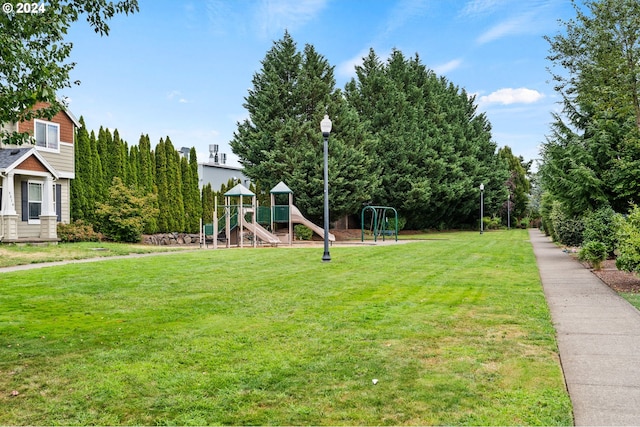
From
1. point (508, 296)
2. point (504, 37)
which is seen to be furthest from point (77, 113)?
point (508, 296)

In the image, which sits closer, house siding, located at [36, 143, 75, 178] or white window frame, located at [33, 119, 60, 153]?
white window frame, located at [33, 119, 60, 153]

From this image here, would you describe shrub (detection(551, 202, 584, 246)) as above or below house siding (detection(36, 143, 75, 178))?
below

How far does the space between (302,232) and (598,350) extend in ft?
75.9

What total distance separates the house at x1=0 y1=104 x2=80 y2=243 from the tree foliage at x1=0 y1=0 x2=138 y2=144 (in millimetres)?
15873

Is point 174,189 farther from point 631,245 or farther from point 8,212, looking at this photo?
point 631,245

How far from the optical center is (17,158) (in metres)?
20.0

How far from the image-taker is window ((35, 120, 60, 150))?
22391 millimetres

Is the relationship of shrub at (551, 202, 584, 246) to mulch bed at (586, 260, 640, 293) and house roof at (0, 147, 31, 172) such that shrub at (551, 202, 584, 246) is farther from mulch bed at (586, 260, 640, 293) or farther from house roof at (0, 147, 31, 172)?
house roof at (0, 147, 31, 172)

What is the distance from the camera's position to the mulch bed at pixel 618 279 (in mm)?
9488

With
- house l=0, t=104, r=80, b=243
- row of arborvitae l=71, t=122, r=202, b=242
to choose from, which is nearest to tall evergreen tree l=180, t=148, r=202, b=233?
row of arborvitae l=71, t=122, r=202, b=242

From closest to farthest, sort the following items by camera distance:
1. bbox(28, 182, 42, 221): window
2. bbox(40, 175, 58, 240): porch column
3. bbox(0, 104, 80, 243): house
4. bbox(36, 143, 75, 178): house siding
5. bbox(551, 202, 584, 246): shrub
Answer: bbox(0, 104, 80, 243): house < bbox(551, 202, 584, 246): shrub < bbox(40, 175, 58, 240): porch column < bbox(28, 182, 42, 221): window < bbox(36, 143, 75, 178): house siding

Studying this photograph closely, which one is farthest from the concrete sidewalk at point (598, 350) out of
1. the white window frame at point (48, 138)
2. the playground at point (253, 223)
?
the white window frame at point (48, 138)

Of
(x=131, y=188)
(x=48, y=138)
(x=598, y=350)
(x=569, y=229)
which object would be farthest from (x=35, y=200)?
(x=569, y=229)
